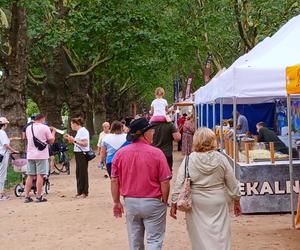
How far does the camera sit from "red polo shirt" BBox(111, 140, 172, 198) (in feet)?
20.5

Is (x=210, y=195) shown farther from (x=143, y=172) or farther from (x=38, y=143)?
(x=38, y=143)

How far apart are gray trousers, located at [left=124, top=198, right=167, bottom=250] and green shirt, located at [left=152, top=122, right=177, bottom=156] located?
15.2 ft

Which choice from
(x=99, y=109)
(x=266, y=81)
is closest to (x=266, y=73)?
(x=266, y=81)

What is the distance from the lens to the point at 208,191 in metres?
6.28

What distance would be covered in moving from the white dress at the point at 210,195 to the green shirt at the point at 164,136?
4.58 meters

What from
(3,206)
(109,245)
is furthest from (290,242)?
(3,206)

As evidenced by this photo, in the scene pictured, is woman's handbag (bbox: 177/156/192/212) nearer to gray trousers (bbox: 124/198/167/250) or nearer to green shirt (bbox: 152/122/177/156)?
gray trousers (bbox: 124/198/167/250)

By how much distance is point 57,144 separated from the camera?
2105 centimetres

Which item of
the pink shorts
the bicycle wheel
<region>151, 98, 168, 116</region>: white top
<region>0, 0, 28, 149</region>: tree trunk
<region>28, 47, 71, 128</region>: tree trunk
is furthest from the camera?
<region>28, 47, 71, 128</region>: tree trunk

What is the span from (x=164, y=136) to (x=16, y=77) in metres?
9.98

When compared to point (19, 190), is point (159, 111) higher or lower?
higher

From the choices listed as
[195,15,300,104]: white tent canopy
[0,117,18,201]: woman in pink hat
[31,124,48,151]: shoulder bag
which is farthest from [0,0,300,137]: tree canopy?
[195,15,300,104]: white tent canopy

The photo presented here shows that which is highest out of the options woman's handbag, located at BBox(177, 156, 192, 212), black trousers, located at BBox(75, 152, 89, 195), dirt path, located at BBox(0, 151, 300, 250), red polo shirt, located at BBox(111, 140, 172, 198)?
red polo shirt, located at BBox(111, 140, 172, 198)

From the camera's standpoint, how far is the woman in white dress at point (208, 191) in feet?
20.5
